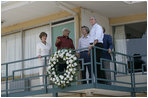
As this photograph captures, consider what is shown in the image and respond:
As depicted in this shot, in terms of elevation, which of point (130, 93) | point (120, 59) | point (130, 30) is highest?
point (130, 30)

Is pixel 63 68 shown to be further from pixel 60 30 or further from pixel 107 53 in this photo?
pixel 60 30

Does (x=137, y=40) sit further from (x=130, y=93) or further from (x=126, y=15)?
(x=130, y=93)

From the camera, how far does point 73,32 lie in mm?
11375

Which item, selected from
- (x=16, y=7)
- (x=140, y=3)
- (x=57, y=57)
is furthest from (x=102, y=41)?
(x=16, y=7)

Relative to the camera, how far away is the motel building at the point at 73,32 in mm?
10531

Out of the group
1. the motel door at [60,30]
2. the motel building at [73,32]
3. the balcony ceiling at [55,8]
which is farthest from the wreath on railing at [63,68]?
the balcony ceiling at [55,8]

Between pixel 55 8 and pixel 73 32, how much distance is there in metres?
0.90

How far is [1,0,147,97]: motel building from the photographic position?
1053cm

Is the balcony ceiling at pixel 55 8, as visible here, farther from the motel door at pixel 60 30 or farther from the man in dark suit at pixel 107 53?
the man in dark suit at pixel 107 53

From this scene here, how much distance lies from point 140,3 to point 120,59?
1874 mm

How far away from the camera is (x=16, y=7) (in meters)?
11.2

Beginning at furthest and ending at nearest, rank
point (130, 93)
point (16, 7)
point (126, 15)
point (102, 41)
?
1. point (126, 15)
2. point (16, 7)
3. point (130, 93)
4. point (102, 41)

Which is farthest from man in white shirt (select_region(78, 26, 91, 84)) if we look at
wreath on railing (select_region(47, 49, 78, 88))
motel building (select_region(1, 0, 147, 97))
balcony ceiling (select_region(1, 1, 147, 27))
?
balcony ceiling (select_region(1, 1, 147, 27))

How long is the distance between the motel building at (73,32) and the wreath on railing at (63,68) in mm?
289
